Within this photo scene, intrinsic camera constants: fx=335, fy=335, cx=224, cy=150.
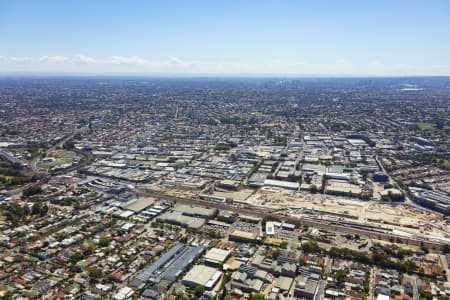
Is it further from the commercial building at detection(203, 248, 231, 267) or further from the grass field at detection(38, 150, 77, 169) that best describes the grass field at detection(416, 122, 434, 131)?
the grass field at detection(38, 150, 77, 169)

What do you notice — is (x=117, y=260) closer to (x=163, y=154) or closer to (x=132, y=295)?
(x=132, y=295)

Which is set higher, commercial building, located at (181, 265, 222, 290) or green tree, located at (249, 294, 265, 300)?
green tree, located at (249, 294, 265, 300)

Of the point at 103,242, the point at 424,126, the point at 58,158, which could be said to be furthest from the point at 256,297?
the point at 424,126

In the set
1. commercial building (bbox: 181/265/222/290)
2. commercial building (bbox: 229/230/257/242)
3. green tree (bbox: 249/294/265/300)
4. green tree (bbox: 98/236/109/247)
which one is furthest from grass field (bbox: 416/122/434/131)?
green tree (bbox: 98/236/109/247)

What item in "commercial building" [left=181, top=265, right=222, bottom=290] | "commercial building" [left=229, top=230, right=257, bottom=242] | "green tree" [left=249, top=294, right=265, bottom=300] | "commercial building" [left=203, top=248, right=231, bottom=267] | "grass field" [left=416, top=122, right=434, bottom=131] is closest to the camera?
"green tree" [left=249, top=294, right=265, bottom=300]

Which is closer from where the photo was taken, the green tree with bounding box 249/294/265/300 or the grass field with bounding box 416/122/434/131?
the green tree with bounding box 249/294/265/300

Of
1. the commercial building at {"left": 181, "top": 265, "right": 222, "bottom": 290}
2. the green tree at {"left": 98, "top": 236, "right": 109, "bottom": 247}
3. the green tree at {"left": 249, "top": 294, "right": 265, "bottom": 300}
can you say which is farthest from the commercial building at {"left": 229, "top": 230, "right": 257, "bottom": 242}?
the green tree at {"left": 98, "top": 236, "right": 109, "bottom": 247}

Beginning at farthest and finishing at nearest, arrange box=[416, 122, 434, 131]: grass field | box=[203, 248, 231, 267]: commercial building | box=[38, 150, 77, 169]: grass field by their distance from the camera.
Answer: box=[416, 122, 434, 131]: grass field, box=[38, 150, 77, 169]: grass field, box=[203, 248, 231, 267]: commercial building

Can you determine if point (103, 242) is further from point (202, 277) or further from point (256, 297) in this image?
point (256, 297)

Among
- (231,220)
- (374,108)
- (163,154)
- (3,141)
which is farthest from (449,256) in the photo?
(374,108)

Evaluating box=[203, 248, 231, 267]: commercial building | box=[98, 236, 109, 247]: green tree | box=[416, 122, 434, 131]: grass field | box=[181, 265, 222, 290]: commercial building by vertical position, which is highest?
box=[416, 122, 434, 131]: grass field

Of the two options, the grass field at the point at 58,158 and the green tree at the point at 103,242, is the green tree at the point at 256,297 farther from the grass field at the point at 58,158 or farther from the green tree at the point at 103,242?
the grass field at the point at 58,158
